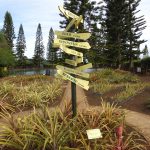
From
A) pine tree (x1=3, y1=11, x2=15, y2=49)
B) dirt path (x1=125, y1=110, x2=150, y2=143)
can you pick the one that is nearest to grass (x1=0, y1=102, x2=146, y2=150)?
dirt path (x1=125, y1=110, x2=150, y2=143)

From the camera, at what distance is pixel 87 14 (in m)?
56.4

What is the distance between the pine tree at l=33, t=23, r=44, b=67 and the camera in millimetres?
88000

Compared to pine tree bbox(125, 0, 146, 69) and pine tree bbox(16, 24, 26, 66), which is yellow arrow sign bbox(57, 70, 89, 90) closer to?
pine tree bbox(125, 0, 146, 69)

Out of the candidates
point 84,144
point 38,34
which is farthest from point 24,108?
point 38,34

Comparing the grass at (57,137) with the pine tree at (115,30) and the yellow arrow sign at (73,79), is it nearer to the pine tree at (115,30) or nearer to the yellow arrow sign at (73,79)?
the yellow arrow sign at (73,79)

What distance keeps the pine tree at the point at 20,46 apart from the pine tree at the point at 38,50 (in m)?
3.35

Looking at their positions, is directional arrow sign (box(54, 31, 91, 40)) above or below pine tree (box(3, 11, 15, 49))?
below

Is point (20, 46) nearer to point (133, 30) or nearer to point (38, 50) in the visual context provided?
point (38, 50)

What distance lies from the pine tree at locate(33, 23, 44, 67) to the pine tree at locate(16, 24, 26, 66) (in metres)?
3.35

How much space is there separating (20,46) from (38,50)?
17.6 ft

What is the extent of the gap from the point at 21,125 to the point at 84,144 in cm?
141

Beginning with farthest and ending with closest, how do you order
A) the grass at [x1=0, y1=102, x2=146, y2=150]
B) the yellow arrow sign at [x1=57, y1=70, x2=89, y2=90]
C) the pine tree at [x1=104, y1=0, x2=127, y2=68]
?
the pine tree at [x1=104, y1=0, x2=127, y2=68]
the yellow arrow sign at [x1=57, y1=70, x2=89, y2=90]
the grass at [x1=0, y1=102, x2=146, y2=150]

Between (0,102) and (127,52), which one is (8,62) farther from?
(0,102)

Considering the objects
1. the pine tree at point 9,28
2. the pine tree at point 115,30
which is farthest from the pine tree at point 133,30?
the pine tree at point 9,28
